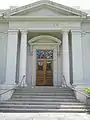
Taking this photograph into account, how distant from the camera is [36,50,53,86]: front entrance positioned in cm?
1437

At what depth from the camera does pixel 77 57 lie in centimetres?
1277

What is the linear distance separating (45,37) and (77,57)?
10.6ft

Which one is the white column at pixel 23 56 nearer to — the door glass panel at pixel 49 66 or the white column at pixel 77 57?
the door glass panel at pixel 49 66

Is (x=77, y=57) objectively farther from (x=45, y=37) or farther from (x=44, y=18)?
(x=44, y=18)

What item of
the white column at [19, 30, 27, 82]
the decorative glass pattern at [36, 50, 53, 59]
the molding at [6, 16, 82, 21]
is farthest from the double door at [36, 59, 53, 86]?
the molding at [6, 16, 82, 21]

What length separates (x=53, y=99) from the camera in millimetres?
9906

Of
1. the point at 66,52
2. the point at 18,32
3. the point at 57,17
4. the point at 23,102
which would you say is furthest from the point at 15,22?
the point at 23,102

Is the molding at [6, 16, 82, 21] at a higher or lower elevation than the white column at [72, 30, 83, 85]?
higher

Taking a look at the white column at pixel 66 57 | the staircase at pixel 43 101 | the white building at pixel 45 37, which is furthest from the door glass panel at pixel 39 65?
the staircase at pixel 43 101

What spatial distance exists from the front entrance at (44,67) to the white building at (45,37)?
0.26 ft

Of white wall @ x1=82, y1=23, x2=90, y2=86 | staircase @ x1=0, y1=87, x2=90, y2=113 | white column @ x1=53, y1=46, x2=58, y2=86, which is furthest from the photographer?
white column @ x1=53, y1=46, x2=58, y2=86

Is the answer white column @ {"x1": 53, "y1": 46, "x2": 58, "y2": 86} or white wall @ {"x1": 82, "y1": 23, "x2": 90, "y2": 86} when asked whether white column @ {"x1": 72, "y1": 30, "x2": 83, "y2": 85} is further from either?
white column @ {"x1": 53, "y1": 46, "x2": 58, "y2": 86}

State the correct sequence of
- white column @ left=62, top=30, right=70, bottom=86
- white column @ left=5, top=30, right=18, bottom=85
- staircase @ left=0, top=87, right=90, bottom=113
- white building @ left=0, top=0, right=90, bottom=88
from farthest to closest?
white building @ left=0, top=0, right=90, bottom=88 < white column @ left=62, top=30, right=70, bottom=86 < white column @ left=5, top=30, right=18, bottom=85 < staircase @ left=0, top=87, right=90, bottom=113

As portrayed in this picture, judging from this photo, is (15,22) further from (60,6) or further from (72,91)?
(72,91)
